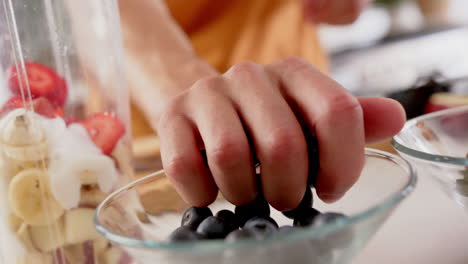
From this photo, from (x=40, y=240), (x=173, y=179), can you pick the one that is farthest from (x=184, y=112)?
(x=40, y=240)

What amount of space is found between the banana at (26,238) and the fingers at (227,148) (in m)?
0.17

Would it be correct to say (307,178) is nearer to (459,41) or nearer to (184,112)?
(184,112)

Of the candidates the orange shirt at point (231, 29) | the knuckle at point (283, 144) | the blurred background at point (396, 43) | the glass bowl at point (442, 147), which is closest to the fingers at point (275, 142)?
the knuckle at point (283, 144)

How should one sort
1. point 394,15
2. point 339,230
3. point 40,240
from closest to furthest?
1. point 339,230
2. point 40,240
3. point 394,15

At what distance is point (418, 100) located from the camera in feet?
2.76

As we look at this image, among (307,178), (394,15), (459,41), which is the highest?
(307,178)

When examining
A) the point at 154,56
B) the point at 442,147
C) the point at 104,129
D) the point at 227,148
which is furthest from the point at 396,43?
the point at 227,148

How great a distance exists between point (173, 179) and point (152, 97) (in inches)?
19.7

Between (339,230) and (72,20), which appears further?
(72,20)

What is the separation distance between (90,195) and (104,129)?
61mm

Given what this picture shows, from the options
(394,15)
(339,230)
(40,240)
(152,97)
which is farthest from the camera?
(394,15)

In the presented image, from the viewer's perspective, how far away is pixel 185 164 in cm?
Result: 32

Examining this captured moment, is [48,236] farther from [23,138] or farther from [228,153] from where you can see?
[228,153]

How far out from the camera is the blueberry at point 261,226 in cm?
28
